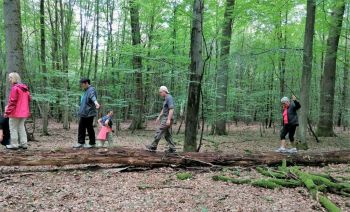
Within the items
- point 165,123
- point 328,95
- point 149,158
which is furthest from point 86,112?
point 328,95

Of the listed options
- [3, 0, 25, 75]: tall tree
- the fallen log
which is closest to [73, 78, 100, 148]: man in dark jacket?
the fallen log

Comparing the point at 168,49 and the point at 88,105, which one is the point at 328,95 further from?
the point at 88,105

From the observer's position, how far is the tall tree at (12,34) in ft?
31.4

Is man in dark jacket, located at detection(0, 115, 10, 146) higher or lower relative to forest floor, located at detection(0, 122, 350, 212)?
higher

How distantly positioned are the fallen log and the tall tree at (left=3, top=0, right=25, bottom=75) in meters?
3.88

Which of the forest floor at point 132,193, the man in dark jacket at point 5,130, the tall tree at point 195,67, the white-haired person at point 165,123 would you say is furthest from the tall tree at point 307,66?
the man in dark jacket at point 5,130

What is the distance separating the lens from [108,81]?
1906cm

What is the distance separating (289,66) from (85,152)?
59.0ft

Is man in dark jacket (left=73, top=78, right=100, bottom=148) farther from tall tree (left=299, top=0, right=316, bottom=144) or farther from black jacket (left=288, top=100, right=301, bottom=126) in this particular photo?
tall tree (left=299, top=0, right=316, bottom=144)

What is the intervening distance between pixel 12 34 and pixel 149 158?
6041 mm

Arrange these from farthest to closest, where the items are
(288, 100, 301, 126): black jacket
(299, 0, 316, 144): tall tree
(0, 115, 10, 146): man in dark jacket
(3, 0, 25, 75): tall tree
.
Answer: (299, 0, 316, 144): tall tree < (288, 100, 301, 126): black jacket < (3, 0, 25, 75): tall tree < (0, 115, 10, 146): man in dark jacket

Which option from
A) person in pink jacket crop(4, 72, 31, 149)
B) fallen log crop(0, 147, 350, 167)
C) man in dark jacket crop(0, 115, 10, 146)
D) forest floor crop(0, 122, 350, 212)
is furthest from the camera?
man in dark jacket crop(0, 115, 10, 146)

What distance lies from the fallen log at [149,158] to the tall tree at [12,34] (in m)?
3.88

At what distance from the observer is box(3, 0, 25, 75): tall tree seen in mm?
9562
